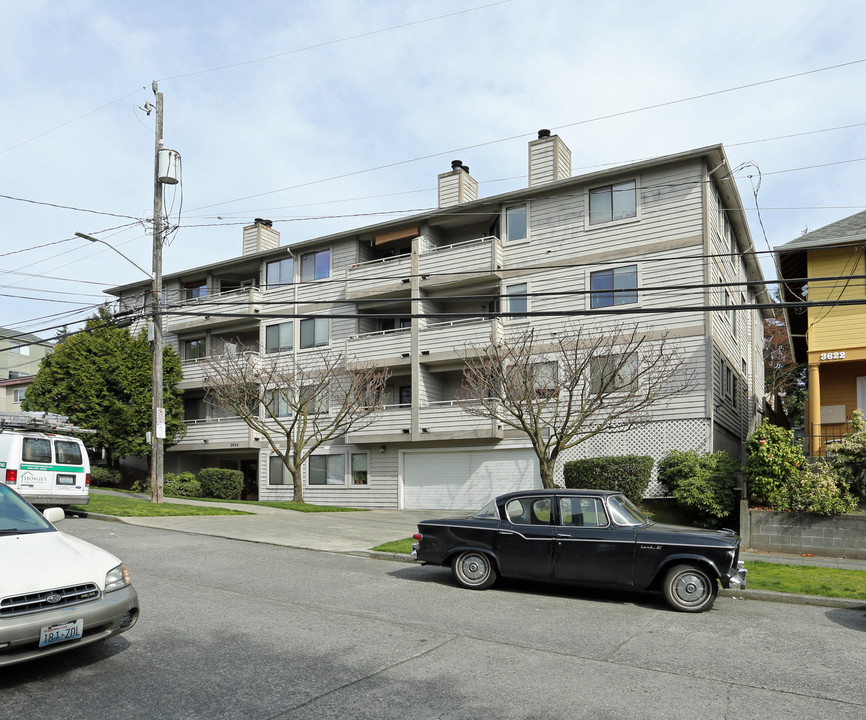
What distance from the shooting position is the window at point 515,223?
2641 cm

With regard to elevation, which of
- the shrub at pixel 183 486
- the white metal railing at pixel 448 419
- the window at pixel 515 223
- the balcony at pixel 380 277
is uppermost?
the window at pixel 515 223

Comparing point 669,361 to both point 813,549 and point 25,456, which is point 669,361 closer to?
point 813,549

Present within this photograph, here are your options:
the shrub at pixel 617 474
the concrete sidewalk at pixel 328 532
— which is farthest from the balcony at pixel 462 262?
the concrete sidewalk at pixel 328 532

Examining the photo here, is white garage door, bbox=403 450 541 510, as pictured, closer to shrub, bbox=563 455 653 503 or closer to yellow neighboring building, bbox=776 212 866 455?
shrub, bbox=563 455 653 503

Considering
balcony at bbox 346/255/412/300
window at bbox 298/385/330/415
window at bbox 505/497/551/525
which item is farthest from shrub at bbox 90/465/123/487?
window at bbox 505/497/551/525

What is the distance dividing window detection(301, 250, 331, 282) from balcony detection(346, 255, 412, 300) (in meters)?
2.00

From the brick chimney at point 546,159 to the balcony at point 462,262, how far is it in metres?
2.66

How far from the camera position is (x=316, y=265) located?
31672 mm

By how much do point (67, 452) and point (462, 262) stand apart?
1443 centimetres

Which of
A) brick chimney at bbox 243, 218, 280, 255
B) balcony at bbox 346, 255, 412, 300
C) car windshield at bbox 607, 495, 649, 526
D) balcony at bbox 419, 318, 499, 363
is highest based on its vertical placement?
brick chimney at bbox 243, 218, 280, 255

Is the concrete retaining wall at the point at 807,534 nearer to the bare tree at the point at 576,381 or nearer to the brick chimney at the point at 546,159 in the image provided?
the bare tree at the point at 576,381

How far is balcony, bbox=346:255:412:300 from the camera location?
2820 cm

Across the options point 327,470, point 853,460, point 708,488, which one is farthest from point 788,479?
point 327,470

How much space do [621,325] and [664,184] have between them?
462 centimetres
